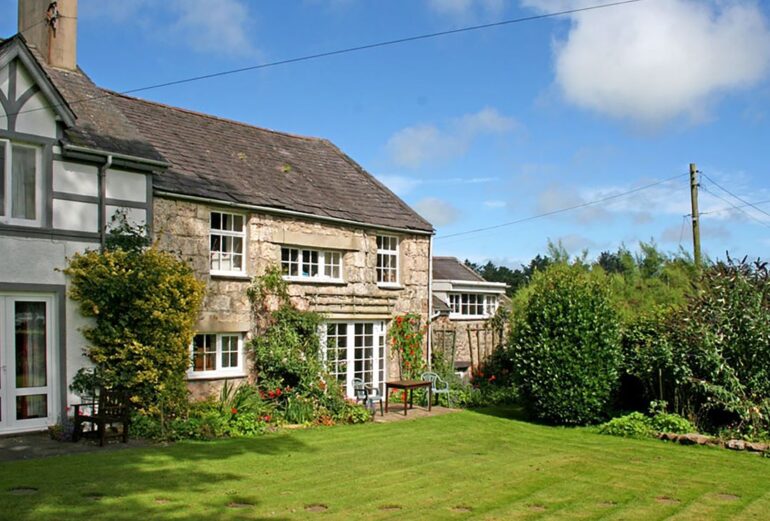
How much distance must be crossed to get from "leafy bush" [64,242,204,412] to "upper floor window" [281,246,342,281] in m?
4.31

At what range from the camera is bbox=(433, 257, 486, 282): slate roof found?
2561cm

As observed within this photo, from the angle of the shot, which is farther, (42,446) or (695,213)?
(695,213)

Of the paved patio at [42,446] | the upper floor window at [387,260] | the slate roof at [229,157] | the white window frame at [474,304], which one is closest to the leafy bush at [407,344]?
the upper floor window at [387,260]

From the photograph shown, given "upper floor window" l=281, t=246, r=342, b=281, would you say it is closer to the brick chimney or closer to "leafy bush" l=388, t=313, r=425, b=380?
"leafy bush" l=388, t=313, r=425, b=380

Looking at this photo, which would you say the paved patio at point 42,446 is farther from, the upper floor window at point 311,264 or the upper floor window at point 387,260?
the upper floor window at point 387,260

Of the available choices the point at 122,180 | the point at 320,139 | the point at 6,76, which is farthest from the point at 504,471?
the point at 320,139

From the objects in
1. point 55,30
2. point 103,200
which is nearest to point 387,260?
point 103,200

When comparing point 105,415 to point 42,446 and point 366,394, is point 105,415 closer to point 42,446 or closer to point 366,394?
point 42,446

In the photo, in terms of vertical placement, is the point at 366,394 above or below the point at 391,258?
below

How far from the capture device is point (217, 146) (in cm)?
1834

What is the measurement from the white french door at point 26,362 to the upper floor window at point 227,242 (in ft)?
12.8

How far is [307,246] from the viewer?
17.5 metres

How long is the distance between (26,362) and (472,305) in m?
15.5

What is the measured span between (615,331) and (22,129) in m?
12.5
